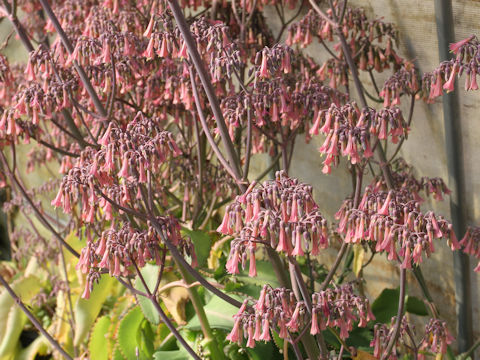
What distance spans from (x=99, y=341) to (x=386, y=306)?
4.37 ft

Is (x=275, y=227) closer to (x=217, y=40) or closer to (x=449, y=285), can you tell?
(x=217, y=40)

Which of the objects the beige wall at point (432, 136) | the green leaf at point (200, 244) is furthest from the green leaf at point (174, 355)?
the beige wall at point (432, 136)

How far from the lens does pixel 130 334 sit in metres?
3.02

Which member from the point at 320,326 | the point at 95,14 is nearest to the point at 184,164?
the point at 95,14

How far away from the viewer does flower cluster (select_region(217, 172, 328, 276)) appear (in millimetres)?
1722

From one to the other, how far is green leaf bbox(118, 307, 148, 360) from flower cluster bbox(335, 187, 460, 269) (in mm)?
1415

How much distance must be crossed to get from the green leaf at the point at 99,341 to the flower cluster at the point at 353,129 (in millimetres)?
1679

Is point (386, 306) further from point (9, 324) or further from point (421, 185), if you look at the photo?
point (9, 324)

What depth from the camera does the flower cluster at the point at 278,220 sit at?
172cm

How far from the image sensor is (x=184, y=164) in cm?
317

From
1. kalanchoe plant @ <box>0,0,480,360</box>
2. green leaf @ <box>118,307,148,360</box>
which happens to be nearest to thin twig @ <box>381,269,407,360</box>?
kalanchoe plant @ <box>0,0,480,360</box>

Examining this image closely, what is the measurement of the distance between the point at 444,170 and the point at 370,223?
1.12 meters

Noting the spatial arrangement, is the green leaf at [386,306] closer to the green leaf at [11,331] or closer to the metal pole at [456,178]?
the metal pole at [456,178]

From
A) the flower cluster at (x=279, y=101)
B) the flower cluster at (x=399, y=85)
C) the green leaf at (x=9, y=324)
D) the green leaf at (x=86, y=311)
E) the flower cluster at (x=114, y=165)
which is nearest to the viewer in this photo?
the flower cluster at (x=114, y=165)
